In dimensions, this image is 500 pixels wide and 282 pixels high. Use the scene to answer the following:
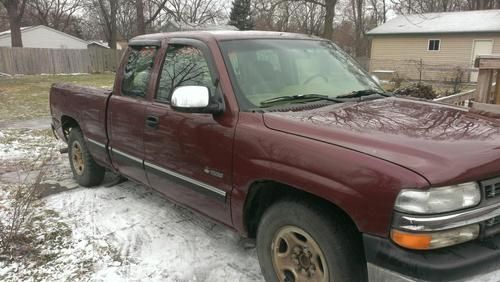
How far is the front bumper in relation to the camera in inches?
80.0

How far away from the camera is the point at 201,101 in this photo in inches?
119

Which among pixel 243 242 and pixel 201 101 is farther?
pixel 243 242

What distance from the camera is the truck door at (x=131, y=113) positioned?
4.02m

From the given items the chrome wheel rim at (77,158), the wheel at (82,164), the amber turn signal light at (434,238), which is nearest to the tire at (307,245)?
the amber turn signal light at (434,238)

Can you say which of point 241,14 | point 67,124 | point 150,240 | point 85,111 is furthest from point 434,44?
point 150,240

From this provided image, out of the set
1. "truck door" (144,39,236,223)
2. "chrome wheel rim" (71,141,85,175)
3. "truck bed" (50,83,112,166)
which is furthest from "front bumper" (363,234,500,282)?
"chrome wheel rim" (71,141,85,175)

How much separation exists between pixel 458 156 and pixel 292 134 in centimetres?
92

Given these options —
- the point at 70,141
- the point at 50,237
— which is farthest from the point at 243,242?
the point at 70,141

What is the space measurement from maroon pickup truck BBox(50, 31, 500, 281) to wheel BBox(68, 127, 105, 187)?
0.77 m

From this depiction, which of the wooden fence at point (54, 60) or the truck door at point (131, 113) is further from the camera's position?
the wooden fence at point (54, 60)

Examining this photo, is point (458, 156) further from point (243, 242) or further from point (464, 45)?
point (464, 45)

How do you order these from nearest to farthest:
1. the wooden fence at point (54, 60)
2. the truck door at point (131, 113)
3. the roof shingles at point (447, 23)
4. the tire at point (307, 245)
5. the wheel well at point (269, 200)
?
the tire at point (307, 245)
the wheel well at point (269, 200)
the truck door at point (131, 113)
the wooden fence at point (54, 60)
the roof shingles at point (447, 23)

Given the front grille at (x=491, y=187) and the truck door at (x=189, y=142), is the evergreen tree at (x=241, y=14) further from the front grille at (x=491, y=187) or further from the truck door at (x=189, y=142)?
the front grille at (x=491, y=187)

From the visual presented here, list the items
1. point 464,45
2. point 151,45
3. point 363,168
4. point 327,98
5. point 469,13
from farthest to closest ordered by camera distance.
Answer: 1. point 469,13
2. point 464,45
3. point 151,45
4. point 327,98
5. point 363,168
